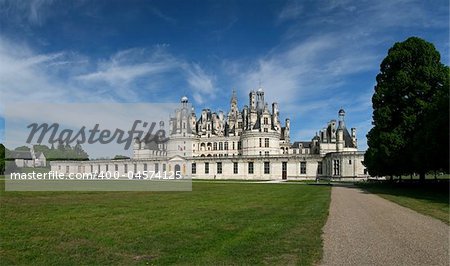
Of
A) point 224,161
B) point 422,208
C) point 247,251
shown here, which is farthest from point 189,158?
point 247,251

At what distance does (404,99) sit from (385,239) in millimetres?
27188

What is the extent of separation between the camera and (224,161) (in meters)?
75.5

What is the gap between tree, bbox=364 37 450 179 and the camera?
32.1 m

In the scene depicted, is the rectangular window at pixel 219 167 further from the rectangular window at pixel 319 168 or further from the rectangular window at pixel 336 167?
the rectangular window at pixel 336 167

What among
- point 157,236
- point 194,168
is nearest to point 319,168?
point 194,168

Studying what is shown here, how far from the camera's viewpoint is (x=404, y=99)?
33625mm

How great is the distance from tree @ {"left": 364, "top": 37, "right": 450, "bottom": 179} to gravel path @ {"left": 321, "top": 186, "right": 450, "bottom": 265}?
1814 centimetres

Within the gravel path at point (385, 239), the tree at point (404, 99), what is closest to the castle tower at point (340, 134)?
the tree at point (404, 99)

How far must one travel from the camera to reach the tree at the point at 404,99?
32.1 meters

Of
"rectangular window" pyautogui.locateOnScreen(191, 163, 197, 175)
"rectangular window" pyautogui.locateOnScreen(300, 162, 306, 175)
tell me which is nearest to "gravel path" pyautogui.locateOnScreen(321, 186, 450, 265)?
"rectangular window" pyautogui.locateOnScreen(300, 162, 306, 175)

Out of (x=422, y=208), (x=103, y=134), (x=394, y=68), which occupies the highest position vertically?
(x=394, y=68)

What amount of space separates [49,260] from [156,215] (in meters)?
6.44

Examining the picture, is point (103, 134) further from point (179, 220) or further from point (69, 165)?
point (69, 165)

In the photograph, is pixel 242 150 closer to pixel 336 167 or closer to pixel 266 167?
pixel 266 167
